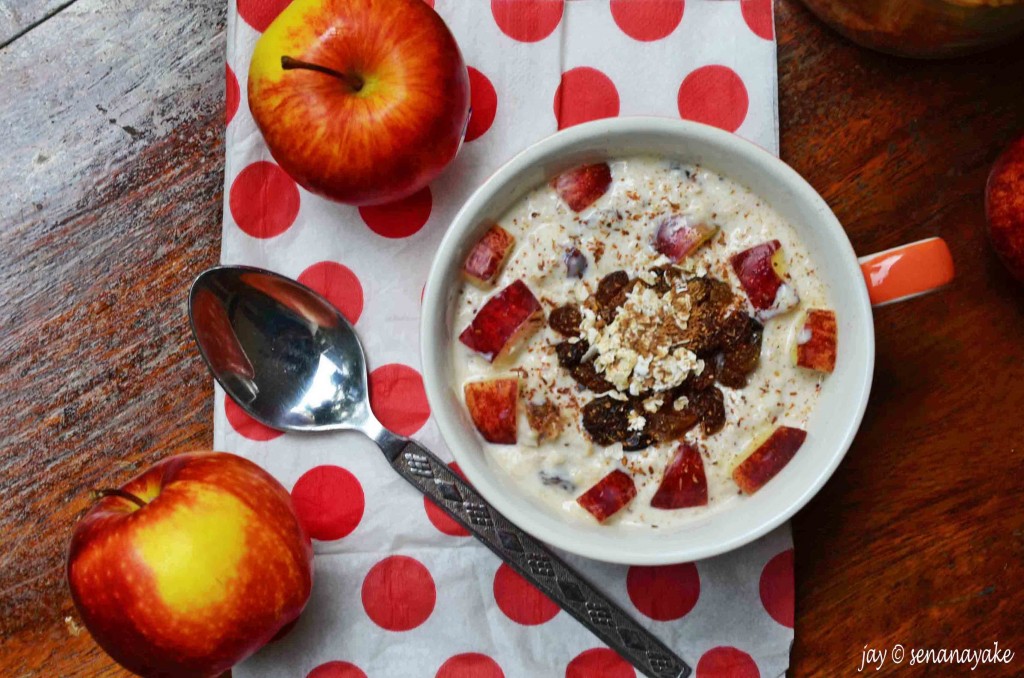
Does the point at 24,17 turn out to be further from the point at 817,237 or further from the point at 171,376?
the point at 817,237

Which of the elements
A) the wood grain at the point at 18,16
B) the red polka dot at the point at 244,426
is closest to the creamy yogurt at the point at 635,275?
the red polka dot at the point at 244,426

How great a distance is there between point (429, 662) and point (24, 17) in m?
1.14

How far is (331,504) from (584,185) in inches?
22.9

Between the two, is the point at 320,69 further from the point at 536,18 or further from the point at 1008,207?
the point at 1008,207

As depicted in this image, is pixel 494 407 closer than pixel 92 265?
Yes

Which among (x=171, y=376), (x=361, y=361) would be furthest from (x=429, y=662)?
(x=171, y=376)

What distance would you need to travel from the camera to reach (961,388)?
1.25 m

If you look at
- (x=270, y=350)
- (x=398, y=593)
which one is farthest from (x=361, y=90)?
(x=398, y=593)

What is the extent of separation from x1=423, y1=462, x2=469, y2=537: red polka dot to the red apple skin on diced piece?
0.21 metres

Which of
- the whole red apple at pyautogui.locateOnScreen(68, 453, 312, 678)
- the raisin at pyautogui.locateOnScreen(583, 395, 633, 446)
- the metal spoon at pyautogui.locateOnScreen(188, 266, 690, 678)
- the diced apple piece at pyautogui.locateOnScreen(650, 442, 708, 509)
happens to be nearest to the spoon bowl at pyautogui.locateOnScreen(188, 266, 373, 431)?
the metal spoon at pyautogui.locateOnScreen(188, 266, 690, 678)

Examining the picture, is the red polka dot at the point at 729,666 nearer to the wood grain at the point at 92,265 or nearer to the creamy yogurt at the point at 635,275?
the creamy yogurt at the point at 635,275

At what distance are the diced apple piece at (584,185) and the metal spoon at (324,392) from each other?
1.21 ft

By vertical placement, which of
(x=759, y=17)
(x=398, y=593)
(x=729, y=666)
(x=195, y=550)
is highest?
(x=759, y=17)

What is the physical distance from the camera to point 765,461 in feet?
3.67
